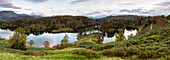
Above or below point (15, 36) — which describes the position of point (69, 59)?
above

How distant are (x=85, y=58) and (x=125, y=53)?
6.09m

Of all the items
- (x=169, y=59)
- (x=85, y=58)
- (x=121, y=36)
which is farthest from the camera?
(x=121, y=36)

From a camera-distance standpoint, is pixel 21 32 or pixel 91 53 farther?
pixel 21 32

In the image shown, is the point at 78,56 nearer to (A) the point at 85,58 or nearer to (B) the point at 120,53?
(A) the point at 85,58

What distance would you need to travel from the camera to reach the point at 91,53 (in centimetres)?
1433

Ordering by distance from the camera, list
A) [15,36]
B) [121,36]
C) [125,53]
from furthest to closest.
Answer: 1. [121,36]
2. [15,36]
3. [125,53]

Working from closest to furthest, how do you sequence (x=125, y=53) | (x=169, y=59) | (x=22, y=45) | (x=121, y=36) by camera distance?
(x=169, y=59), (x=125, y=53), (x=22, y=45), (x=121, y=36)

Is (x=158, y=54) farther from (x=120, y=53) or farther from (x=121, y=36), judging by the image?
(x=121, y=36)

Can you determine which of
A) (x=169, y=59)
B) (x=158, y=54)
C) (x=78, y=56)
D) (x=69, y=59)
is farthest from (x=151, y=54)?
(x=69, y=59)

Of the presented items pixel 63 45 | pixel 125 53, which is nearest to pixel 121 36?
pixel 63 45

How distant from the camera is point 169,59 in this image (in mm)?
10859

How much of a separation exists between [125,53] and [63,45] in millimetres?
59179

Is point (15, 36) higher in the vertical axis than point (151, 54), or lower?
lower

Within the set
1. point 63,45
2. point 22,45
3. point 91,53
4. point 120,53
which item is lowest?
point 63,45
